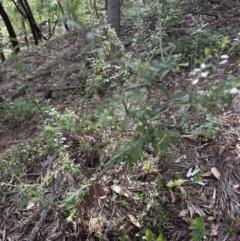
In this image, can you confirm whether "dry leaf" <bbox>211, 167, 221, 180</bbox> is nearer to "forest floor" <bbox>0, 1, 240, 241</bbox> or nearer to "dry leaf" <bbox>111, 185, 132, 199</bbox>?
"forest floor" <bbox>0, 1, 240, 241</bbox>

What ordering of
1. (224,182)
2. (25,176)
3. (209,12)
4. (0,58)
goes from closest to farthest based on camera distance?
(224,182) → (25,176) → (209,12) → (0,58)

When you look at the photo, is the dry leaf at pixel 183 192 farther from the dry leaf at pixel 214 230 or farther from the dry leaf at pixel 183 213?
the dry leaf at pixel 214 230

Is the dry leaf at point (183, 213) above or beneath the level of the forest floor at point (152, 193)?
beneath

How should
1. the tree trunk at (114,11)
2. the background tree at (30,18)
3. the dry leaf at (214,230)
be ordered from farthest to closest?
1. the background tree at (30,18)
2. the tree trunk at (114,11)
3. the dry leaf at (214,230)

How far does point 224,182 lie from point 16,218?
5.46ft

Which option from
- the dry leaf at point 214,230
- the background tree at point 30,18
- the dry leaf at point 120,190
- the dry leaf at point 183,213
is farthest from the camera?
the background tree at point 30,18

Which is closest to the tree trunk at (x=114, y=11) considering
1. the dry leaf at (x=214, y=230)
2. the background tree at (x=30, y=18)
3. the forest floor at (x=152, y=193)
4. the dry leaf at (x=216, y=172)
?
the forest floor at (x=152, y=193)

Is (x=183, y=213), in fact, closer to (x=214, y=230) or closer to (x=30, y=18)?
(x=214, y=230)

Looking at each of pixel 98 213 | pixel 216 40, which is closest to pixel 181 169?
pixel 98 213

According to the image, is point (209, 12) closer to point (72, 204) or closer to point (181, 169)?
point (181, 169)

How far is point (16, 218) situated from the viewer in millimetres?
2418

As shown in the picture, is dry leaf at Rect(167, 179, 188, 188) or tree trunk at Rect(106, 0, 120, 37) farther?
tree trunk at Rect(106, 0, 120, 37)

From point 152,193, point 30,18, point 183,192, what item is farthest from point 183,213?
point 30,18

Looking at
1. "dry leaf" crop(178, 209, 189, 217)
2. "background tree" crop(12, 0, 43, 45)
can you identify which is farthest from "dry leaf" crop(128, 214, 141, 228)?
"background tree" crop(12, 0, 43, 45)
